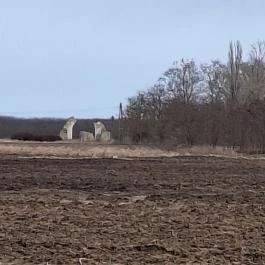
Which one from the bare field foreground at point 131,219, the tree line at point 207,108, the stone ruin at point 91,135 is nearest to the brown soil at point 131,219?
the bare field foreground at point 131,219

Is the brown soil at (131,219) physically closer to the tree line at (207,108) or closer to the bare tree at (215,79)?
the tree line at (207,108)

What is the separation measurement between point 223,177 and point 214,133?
26197mm

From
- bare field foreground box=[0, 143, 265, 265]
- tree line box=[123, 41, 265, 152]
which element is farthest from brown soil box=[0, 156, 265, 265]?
tree line box=[123, 41, 265, 152]

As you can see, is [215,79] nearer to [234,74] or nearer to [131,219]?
[234,74]

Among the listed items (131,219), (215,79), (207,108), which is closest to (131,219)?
(131,219)

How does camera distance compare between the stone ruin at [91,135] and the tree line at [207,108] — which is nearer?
the tree line at [207,108]

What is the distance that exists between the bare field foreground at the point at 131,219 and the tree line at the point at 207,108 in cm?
2545

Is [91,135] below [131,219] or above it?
above

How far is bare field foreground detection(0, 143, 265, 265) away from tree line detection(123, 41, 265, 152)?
83.5ft

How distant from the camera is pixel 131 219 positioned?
432 inches

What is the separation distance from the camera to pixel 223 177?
20312 millimetres

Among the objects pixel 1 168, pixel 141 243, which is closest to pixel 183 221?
pixel 141 243

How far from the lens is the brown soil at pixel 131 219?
805cm

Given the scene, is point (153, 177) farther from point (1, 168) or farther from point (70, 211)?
point (70, 211)
